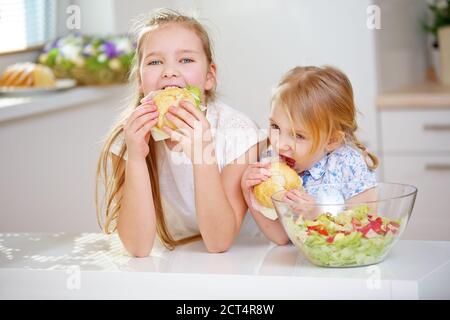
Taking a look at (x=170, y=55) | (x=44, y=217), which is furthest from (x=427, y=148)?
(x=170, y=55)

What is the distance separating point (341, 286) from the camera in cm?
108

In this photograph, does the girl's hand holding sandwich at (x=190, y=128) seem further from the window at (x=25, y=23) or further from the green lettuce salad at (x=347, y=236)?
the window at (x=25, y=23)

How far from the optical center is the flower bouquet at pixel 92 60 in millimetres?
2824

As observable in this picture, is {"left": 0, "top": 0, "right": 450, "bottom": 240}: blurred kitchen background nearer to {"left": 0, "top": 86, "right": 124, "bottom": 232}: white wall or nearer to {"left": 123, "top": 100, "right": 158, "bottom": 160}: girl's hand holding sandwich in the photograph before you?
{"left": 0, "top": 86, "right": 124, "bottom": 232}: white wall

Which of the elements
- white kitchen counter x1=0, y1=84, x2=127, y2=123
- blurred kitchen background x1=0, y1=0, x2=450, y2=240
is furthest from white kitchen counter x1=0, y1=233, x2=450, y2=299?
blurred kitchen background x1=0, y1=0, x2=450, y2=240

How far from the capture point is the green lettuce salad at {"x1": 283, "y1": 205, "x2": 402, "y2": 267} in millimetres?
1117

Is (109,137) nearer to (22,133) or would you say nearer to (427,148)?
(22,133)

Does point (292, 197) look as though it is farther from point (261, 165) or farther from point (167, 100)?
point (167, 100)

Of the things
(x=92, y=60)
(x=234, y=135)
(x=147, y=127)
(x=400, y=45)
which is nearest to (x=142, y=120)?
A: (x=147, y=127)

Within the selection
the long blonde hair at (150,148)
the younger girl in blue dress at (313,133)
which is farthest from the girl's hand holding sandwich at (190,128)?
the long blonde hair at (150,148)

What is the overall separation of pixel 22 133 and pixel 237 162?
4.39 feet

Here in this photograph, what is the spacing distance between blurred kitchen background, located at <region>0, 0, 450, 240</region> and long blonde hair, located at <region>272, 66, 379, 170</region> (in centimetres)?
125

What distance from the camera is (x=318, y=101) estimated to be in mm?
1350

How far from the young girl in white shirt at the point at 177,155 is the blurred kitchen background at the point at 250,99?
111 centimetres
